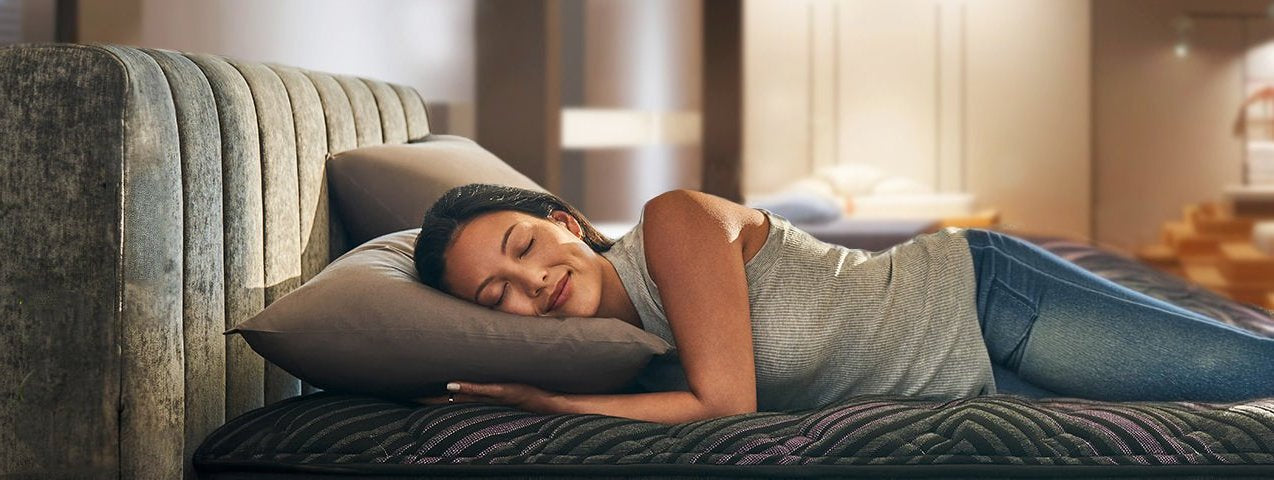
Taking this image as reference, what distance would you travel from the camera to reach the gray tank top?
1.53 m

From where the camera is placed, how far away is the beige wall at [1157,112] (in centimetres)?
625

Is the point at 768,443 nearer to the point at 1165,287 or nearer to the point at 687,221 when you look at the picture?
the point at 687,221

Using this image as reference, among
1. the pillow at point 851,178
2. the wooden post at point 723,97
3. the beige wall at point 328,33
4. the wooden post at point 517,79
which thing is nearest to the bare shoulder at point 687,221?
the beige wall at point 328,33

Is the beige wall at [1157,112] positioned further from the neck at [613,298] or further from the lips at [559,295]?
the lips at [559,295]

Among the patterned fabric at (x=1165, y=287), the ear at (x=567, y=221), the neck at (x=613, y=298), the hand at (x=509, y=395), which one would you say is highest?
the ear at (x=567, y=221)

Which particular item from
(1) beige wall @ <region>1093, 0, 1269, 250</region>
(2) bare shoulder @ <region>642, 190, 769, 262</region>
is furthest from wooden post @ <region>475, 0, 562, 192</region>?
(1) beige wall @ <region>1093, 0, 1269, 250</region>

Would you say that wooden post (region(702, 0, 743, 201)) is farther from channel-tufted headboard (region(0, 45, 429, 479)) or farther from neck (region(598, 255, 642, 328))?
channel-tufted headboard (region(0, 45, 429, 479))

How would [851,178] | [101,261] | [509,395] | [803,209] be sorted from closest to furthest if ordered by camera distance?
1. [101,261]
2. [509,395]
3. [803,209]
4. [851,178]

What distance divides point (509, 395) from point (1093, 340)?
71cm

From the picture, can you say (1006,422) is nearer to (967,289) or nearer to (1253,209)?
(967,289)

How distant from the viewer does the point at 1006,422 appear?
4.39 feet

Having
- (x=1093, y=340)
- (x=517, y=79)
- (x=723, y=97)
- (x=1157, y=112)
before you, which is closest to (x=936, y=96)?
(x=1157, y=112)

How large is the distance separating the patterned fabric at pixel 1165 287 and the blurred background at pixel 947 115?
4.05 ft

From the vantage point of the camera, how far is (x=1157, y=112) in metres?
6.50
